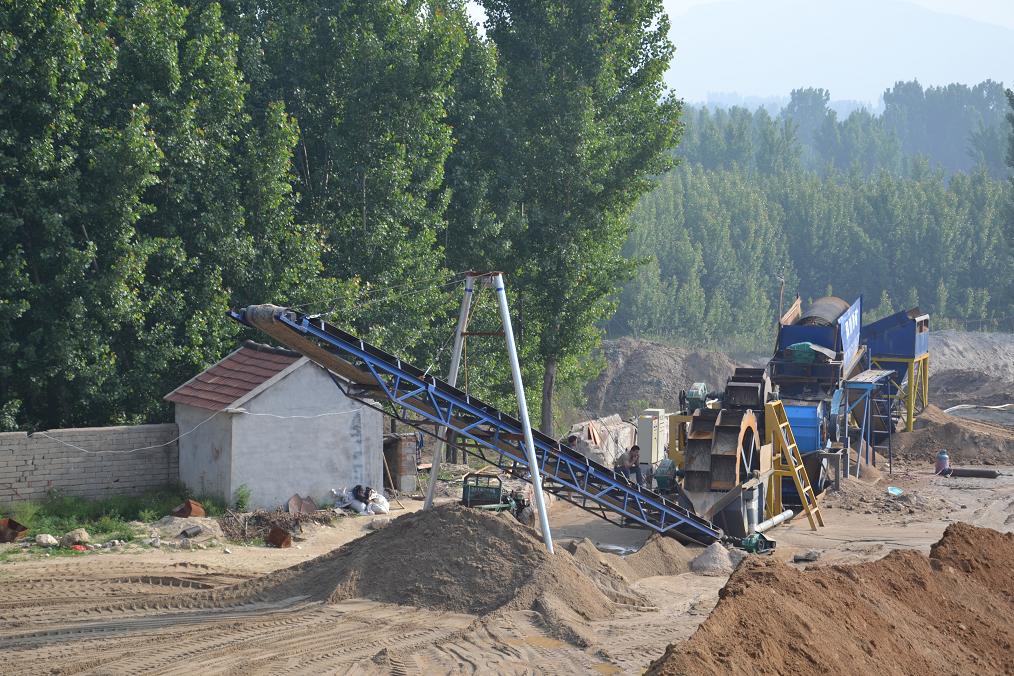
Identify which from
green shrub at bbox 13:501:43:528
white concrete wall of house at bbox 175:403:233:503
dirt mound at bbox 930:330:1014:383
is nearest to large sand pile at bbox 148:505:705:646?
white concrete wall of house at bbox 175:403:233:503

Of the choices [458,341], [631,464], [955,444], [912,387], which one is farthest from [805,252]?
[458,341]

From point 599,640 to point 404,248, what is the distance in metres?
17.0

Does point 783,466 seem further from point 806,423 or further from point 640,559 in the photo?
point 640,559

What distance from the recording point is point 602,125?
32.6 m

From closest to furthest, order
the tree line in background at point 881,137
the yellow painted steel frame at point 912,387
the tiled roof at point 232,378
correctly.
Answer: the tiled roof at point 232,378 < the yellow painted steel frame at point 912,387 < the tree line in background at point 881,137

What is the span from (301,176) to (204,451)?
11.2 metres

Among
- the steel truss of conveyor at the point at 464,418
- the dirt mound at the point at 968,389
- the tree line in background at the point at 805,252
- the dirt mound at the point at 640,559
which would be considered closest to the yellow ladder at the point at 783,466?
the steel truss of conveyor at the point at 464,418

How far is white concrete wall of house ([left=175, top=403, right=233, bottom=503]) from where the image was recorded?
2195 centimetres

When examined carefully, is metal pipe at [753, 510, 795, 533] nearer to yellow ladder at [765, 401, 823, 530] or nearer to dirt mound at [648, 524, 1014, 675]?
yellow ladder at [765, 401, 823, 530]

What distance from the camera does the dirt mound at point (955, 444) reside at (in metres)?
33.2

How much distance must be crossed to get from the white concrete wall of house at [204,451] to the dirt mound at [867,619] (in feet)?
37.2

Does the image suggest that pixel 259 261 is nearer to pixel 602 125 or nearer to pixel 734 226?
pixel 602 125

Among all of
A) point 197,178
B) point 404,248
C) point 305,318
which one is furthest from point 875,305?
point 305,318

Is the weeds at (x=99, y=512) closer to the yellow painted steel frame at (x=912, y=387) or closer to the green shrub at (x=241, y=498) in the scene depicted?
the green shrub at (x=241, y=498)
